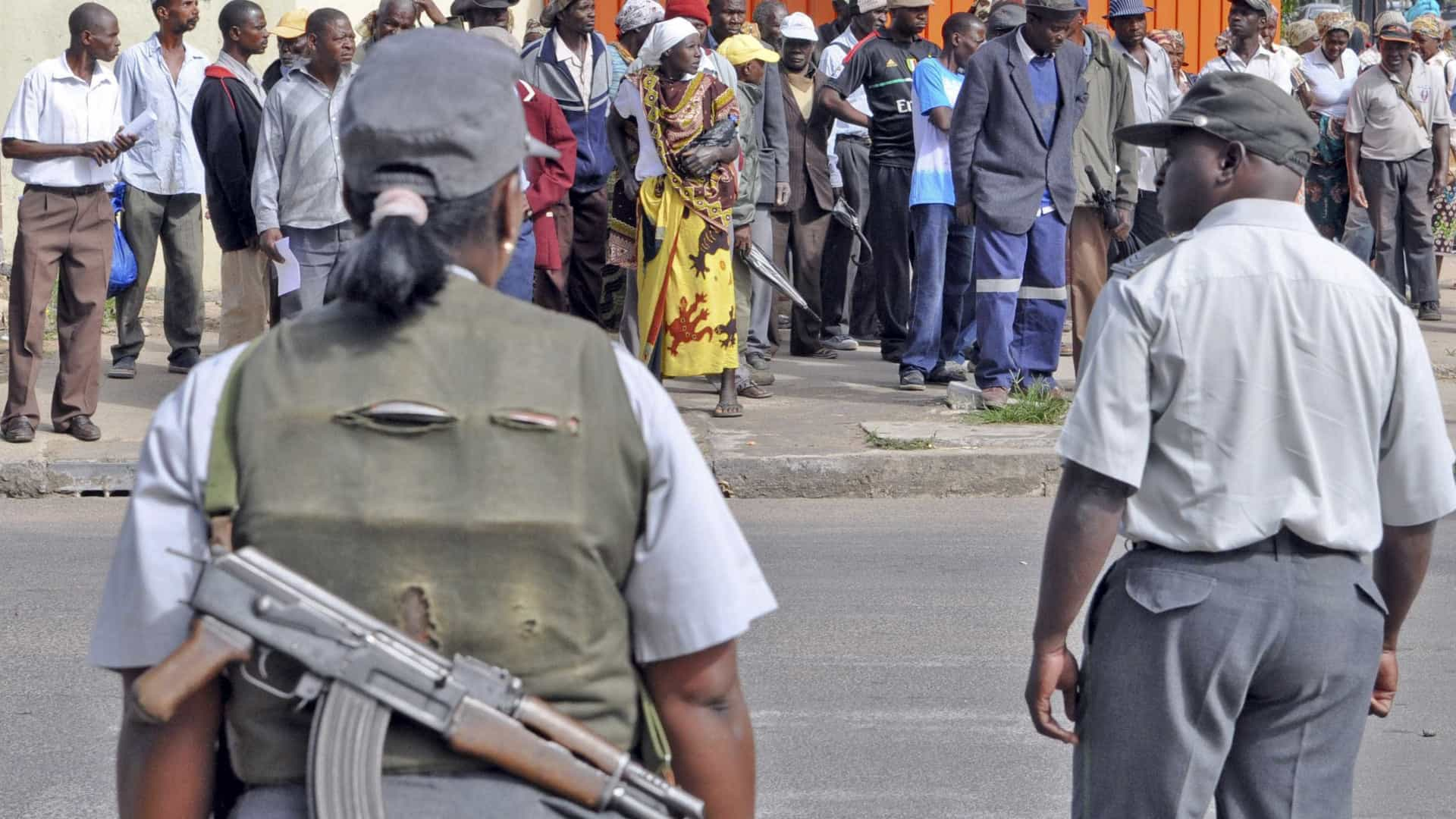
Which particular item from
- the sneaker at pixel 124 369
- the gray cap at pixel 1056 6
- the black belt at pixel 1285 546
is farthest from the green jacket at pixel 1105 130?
the black belt at pixel 1285 546

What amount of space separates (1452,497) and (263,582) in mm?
2015

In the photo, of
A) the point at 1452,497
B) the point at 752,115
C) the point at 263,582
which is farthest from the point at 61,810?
the point at 752,115

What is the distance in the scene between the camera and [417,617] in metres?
1.99

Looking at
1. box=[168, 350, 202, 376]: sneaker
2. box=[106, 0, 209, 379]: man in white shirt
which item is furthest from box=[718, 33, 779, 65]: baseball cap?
box=[168, 350, 202, 376]: sneaker

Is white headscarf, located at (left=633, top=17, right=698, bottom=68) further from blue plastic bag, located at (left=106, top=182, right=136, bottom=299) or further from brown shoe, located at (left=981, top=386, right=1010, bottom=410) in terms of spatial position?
blue plastic bag, located at (left=106, top=182, right=136, bottom=299)

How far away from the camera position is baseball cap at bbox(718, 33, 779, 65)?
1002 centimetres

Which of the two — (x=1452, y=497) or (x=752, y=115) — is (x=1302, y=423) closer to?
(x=1452, y=497)

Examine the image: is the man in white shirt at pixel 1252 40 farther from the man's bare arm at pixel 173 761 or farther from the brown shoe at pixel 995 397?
the man's bare arm at pixel 173 761

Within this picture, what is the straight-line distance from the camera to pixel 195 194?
34.6 feet

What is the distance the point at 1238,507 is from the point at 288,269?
6462 mm

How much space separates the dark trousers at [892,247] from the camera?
429 inches

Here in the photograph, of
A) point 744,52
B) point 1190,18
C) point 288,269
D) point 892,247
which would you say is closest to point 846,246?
point 892,247

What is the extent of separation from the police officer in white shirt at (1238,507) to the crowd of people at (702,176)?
15.9 feet

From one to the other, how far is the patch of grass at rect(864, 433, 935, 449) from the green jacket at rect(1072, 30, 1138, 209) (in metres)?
1.67
